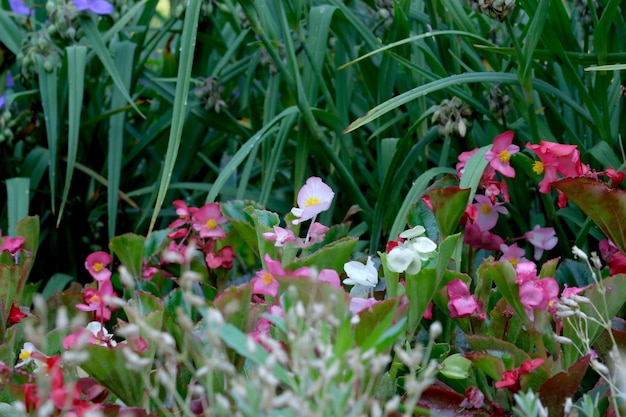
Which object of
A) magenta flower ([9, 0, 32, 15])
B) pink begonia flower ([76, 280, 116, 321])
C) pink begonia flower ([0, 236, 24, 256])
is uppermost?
magenta flower ([9, 0, 32, 15])

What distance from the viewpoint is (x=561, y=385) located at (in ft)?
2.73

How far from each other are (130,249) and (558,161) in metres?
0.59

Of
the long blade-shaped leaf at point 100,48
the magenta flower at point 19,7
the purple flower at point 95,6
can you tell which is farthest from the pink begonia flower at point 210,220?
the magenta flower at point 19,7

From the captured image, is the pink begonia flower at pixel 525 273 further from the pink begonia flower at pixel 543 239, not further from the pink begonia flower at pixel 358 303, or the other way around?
the pink begonia flower at pixel 543 239

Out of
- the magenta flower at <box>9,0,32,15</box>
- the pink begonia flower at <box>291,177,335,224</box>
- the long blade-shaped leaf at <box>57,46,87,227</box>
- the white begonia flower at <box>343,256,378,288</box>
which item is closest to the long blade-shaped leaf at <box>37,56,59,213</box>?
the long blade-shaped leaf at <box>57,46,87,227</box>

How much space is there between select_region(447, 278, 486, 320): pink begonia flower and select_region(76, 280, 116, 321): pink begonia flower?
1.45ft

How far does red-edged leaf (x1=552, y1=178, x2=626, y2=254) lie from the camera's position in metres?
0.95

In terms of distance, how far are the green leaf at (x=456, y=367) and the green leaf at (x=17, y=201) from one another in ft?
3.38

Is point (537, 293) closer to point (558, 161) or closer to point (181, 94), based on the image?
point (558, 161)

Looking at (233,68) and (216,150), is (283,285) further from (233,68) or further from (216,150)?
(216,150)

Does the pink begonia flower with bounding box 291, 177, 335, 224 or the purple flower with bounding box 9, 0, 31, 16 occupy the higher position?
the purple flower with bounding box 9, 0, 31, 16

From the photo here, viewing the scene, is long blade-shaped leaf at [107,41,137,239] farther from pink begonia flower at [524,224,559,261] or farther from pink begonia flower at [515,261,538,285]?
pink begonia flower at [515,261,538,285]

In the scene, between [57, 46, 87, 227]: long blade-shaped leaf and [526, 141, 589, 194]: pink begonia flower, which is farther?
[57, 46, 87, 227]: long blade-shaped leaf

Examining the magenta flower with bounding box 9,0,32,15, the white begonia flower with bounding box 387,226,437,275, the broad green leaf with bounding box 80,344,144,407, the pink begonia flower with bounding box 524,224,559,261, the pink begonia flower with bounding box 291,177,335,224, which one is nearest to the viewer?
the broad green leaf with bounding box 80,344,144,407
